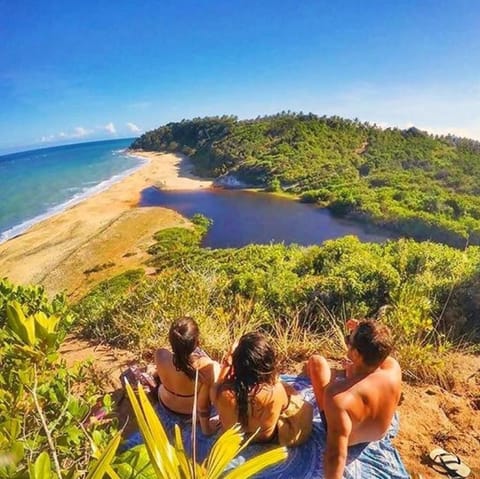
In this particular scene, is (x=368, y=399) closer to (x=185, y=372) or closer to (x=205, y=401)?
(x=205, y=401)

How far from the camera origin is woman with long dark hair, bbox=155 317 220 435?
10.2 ft

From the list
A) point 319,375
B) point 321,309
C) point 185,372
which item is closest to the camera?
point 319,375

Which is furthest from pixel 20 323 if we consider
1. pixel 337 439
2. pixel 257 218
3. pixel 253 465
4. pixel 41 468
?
pixel 257 218

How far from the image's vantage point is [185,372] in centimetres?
323

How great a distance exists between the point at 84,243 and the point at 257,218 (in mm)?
12388

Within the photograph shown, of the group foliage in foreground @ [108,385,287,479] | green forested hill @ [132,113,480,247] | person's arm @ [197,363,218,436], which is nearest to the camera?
foliage in foreground @ [108,385,287,479]

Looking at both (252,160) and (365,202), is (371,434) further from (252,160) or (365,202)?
(252,160)

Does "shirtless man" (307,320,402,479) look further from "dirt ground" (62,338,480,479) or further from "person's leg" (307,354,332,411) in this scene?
"dirt ground" (62,338,480,479)

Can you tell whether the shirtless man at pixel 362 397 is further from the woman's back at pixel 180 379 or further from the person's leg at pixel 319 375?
the woman's back at pixel 180 379

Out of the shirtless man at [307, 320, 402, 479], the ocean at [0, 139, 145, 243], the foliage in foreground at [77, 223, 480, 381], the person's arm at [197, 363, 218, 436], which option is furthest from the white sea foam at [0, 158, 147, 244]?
the shirtless man at [307, 320, 402, 479]

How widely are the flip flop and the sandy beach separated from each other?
41.4ft

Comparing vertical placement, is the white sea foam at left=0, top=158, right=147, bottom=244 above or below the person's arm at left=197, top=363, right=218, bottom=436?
below

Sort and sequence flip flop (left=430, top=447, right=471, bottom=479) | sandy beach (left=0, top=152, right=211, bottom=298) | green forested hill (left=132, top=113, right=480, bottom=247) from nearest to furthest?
flip flop (left=430, top=447, right=471, bottom=479) < sandy beach (left=0, top=152, right=211, bottom=298) < green forested hill (left=132, top=113, right=480, bottom=247)

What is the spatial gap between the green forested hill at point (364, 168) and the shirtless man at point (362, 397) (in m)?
19.2
